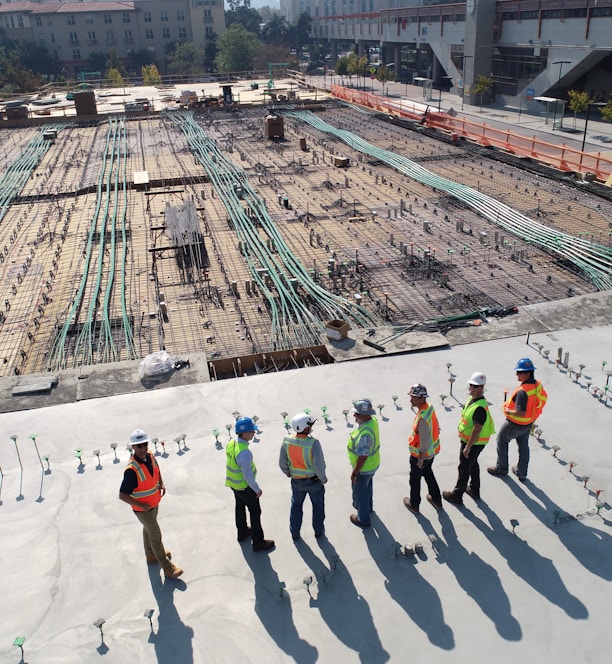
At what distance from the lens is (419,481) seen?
17.9 feet

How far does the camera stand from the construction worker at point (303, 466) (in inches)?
191

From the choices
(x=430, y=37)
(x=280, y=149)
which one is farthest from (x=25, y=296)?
(x=430, y=37)

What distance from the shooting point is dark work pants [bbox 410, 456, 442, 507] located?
17.5 feet

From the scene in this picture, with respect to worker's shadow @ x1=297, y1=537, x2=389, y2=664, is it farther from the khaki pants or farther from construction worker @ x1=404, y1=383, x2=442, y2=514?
the khaki pants

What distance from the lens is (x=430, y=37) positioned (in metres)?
51.0

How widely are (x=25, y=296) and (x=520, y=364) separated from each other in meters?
9.97

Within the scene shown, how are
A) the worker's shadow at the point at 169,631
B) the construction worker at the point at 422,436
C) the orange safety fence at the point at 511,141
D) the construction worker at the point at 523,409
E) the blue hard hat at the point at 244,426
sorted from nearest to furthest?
the worker's shadow at the point at 169,631
the blue hard hat at the point at 244,426
the construction worker at the point at 422,436
the construction worker at the point at 523,409
the orange safety fence at the point at 511,141

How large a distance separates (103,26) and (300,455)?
87.4 m

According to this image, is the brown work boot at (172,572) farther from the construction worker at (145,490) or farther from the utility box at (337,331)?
the utility box at (337,331)

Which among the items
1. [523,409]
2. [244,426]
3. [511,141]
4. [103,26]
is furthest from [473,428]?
[103,26]

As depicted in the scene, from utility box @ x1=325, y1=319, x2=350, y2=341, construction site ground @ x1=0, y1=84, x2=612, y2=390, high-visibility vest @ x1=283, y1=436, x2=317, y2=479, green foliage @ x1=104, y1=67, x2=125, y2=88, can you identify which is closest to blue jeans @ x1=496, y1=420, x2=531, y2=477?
high-visibility vest @ x1=283, y1=436, x2=317, y2=479

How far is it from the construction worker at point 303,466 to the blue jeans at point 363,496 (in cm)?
35

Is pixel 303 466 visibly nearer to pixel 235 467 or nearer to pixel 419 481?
pixel 235 467

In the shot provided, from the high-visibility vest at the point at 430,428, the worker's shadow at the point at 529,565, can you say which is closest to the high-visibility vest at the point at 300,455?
the high-visibility vest at the point at 430,428
